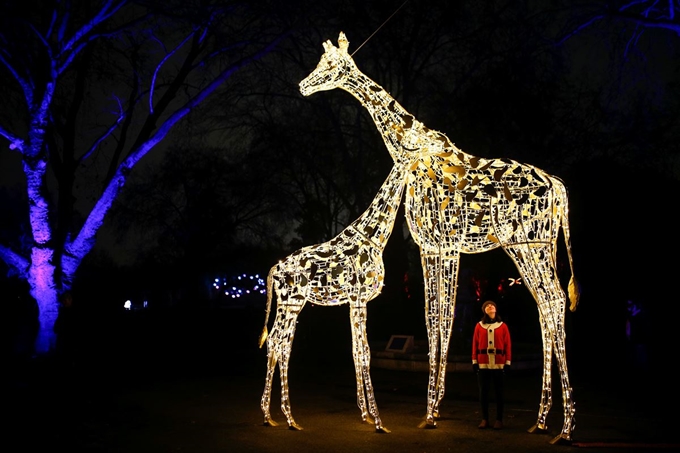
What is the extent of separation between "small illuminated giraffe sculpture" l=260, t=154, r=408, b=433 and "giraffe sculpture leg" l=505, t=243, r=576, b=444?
169cm

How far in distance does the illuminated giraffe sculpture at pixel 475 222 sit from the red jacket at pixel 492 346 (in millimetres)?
461

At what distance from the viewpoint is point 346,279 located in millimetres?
8680

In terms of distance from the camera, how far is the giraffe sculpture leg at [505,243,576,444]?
307 inches

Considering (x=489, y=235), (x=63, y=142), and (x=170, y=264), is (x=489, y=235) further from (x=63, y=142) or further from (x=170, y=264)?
(x=170, y=264)

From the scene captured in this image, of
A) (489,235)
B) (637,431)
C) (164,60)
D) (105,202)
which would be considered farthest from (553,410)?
(164,60)

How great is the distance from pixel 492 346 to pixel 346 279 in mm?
1951

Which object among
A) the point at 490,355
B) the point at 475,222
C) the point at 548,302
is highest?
the point at 475,222

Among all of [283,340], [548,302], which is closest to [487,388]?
[548,302]

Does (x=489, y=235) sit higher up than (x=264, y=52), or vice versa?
(x=264, y=52)

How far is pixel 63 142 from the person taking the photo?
16.6 metres

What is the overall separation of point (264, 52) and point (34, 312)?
25.3 ft

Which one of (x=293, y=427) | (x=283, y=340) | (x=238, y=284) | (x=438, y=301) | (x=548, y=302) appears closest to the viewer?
(x=548, y=302)

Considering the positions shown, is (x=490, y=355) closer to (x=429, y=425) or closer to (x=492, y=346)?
(x=492, y=346)

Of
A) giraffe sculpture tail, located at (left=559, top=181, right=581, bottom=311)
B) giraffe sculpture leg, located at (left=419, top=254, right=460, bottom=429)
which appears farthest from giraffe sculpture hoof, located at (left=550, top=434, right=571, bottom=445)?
giraffe sculpture leg, located at (left=419, top=254, right=460, bottom=429)
